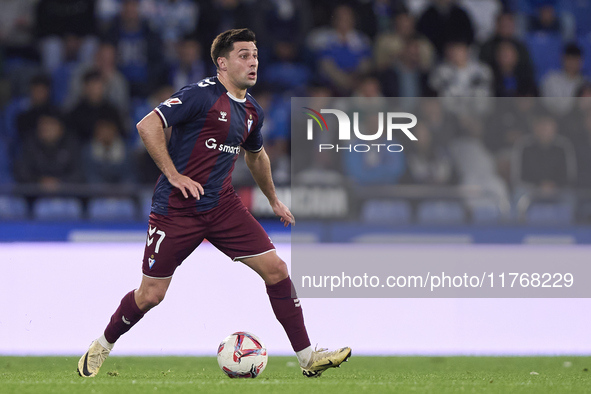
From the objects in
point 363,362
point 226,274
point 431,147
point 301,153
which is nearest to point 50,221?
point 226,274

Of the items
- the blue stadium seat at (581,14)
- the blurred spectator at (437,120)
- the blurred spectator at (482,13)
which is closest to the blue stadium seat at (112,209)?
the blurred spectator at (437,120)

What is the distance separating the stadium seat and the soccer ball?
4.30 meters

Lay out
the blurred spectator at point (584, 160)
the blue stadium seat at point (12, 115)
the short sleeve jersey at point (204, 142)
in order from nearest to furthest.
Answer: the short sleeve jersey at point (204, 142), the blurred spectator at point (584, 160), the blue stadium seat at point (12, 115)

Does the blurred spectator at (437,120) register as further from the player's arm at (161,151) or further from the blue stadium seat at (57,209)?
the player's arm at (161,151)

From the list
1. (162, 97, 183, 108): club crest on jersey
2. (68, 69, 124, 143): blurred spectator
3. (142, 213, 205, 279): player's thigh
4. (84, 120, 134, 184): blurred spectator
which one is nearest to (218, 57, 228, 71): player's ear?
(162, 97, 183, 108): club crest on jersey

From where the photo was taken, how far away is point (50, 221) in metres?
8.52

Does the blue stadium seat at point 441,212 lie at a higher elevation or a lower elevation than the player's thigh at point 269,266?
lower

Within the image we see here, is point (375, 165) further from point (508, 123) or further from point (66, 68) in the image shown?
point (66, 68)

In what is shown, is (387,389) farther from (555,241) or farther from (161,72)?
(161,72)

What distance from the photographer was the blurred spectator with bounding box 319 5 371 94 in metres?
11.8

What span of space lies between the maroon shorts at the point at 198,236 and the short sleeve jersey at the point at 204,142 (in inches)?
2.3

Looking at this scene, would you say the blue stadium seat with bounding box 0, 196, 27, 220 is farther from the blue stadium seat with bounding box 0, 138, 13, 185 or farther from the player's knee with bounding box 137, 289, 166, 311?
the player's knee with bounding box 137, 289, 166, 311

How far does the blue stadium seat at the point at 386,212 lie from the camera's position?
873 cm

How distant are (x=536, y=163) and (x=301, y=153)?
254cm
